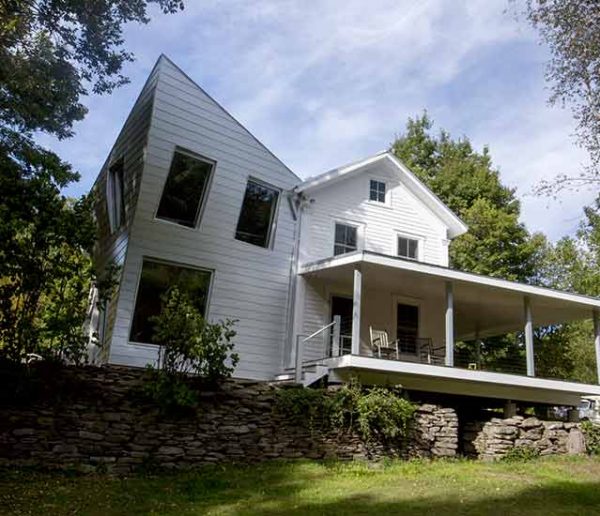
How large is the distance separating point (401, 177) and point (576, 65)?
292 inches

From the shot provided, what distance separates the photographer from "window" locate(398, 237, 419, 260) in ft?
56.9

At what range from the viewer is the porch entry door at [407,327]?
1650cm

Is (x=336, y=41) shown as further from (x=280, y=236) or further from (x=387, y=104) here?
(x=280, y=236)

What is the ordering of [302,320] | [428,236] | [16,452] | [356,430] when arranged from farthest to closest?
[428,236] < [302,320] < [356,430] < [16,452]

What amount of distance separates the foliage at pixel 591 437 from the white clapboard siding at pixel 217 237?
7467 millimetres

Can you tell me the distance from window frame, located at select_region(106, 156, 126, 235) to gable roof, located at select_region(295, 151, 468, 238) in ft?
15.1

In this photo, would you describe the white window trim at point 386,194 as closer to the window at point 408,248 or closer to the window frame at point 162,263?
the window at point 408,248

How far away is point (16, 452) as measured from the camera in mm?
8992

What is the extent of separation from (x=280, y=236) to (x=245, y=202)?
1297 mm

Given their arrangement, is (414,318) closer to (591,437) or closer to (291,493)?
(591,437)

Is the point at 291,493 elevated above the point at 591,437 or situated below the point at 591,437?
below

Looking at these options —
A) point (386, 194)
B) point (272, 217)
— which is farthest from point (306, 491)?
point (386, 194)

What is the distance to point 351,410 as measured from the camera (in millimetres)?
11703

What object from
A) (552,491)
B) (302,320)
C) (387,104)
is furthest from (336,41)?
(552,491)
